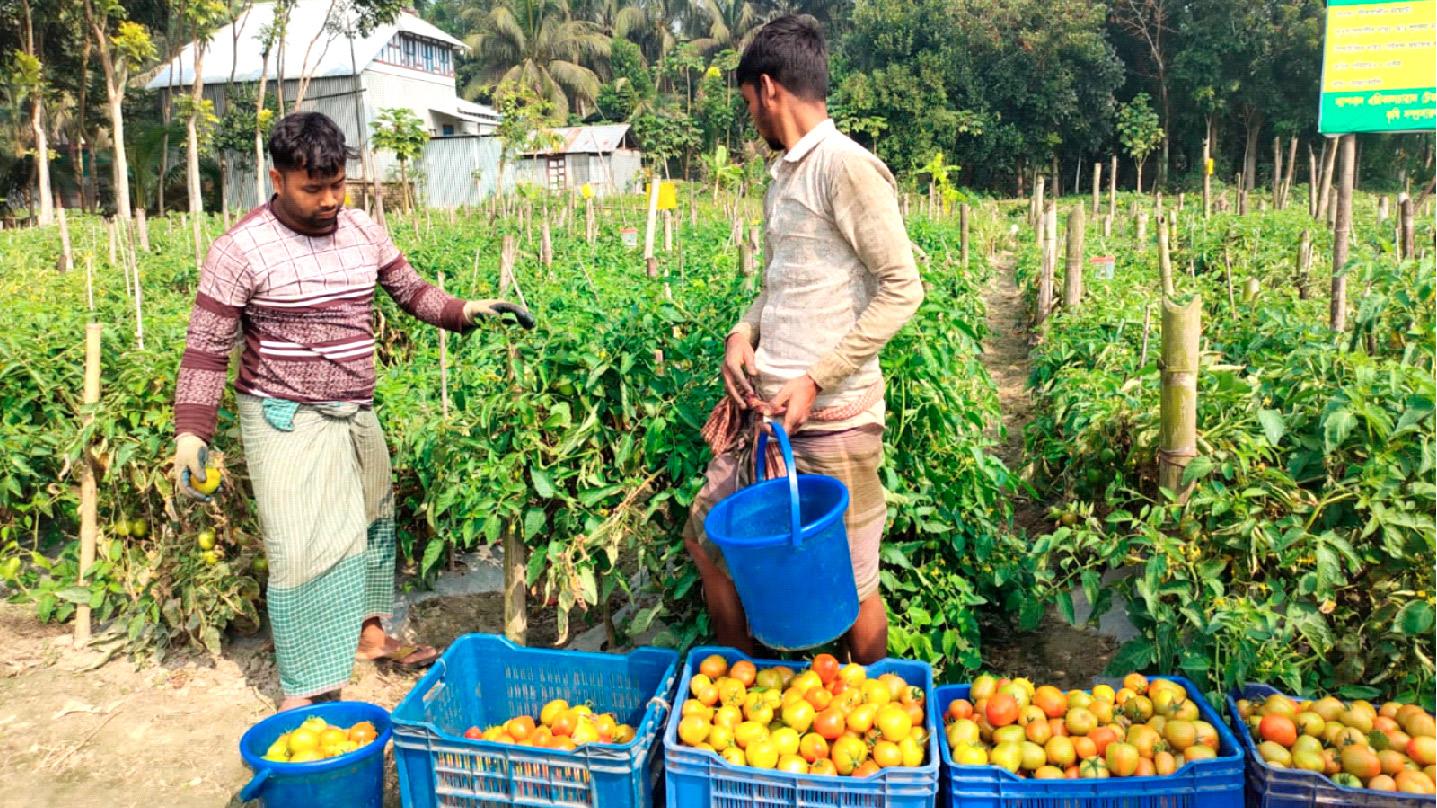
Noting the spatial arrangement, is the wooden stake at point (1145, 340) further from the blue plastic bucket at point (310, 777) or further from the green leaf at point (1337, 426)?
the blue plastic bucket at point (310, 777)

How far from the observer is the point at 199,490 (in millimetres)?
2982

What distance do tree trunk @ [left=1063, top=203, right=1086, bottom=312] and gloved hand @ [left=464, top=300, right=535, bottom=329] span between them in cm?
498

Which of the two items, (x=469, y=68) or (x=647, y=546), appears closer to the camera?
(x=647, y=546)

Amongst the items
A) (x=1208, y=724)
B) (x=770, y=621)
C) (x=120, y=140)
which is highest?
(x=120, y=140)

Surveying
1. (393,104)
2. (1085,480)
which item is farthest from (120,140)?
(1085,480)

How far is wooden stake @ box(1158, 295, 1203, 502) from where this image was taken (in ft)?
9.27

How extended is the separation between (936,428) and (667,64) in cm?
4232

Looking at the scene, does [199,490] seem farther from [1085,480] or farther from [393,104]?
[393,104]

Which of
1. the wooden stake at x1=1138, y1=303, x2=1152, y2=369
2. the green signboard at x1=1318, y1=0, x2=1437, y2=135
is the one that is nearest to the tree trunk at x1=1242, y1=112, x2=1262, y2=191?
the green signboard at x1=1318, y1=0, x2=1437, y2=135

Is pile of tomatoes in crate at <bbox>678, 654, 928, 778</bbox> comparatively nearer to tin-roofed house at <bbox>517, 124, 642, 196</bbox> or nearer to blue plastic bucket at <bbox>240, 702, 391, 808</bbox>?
blue plastic bucket at <bbox>240, 702, 391, 808</bbox>

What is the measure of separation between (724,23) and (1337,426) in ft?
163

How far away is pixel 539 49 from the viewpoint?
4359 centimetres

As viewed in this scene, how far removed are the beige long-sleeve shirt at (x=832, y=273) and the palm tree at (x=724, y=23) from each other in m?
47.3

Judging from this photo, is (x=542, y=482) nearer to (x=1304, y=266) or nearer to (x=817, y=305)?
(x=817, y=305)
